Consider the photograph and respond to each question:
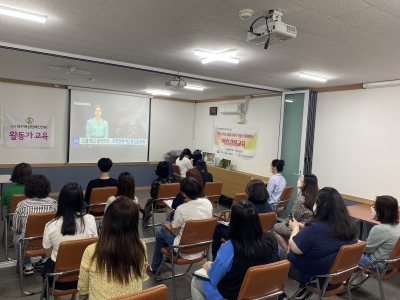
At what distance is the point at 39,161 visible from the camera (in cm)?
666

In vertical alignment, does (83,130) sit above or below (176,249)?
above

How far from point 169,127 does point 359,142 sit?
5.10 meters

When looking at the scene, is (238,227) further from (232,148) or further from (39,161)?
(39,161)

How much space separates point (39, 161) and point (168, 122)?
3.44 meters

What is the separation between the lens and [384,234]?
2717 millimetres

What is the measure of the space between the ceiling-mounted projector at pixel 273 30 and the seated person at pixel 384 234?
6.05 feet

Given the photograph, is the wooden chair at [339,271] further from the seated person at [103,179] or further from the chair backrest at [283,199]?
the seated person at [103,179]

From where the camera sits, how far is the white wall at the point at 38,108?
20.5 feet

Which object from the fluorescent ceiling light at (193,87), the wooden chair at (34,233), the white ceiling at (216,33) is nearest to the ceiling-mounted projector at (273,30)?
the white ceiling at (216,33)

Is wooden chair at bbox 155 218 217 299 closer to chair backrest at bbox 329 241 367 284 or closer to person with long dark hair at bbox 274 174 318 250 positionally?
person with long dark hair at bbox 274 174 318 250

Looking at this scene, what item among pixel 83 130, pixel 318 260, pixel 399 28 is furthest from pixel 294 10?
pixel 83 130

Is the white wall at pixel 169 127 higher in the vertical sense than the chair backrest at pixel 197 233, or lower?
higher

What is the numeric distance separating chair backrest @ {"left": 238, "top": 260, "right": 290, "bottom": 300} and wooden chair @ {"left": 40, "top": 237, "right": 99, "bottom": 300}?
41.8 inches

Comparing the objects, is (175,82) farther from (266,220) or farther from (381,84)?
(381,84)
